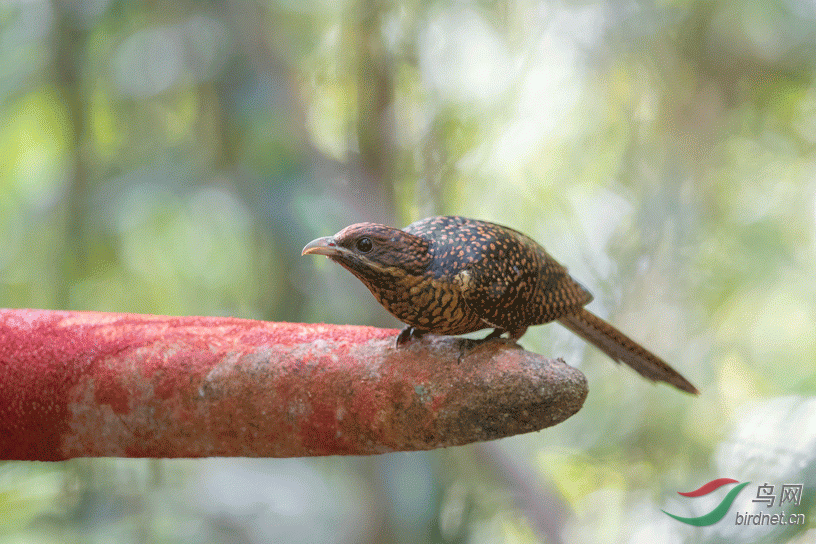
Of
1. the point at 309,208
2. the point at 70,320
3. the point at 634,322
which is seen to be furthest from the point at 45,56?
the point at 634,322

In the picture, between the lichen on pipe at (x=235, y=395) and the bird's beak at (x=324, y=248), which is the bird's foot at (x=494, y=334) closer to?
the lichen on pipe at (x=235, y=395)

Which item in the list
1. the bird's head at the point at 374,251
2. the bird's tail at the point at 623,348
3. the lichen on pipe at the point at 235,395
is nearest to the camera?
the lichen on pipe at the point at 235,395

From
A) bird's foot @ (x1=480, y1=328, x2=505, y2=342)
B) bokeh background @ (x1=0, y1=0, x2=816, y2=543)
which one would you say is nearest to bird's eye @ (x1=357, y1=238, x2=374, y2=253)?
bird's foot @ (x1=480, y1=328, x2=505, y2=342)

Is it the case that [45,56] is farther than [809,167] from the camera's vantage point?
Yes

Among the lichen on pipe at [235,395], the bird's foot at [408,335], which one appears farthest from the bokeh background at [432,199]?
the lichen on pipe at [235,395]

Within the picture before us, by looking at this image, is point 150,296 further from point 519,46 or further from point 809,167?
point 809,167

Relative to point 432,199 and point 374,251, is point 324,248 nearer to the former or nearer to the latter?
point 374,251

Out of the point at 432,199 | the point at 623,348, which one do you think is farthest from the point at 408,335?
the point at 432,199

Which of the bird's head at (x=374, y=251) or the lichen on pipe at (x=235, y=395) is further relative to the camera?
the bird's head at (x=374, y=251)
